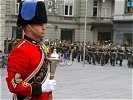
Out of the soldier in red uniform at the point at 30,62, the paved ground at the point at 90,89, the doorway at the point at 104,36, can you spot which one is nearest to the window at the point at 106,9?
the doorway at the point at 104,36

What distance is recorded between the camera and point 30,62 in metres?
4.19

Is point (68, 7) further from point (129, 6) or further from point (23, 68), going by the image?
point (23, 68)

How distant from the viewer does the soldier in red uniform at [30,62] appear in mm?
4051

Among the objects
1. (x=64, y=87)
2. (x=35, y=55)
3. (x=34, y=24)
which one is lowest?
(x=64, y=87)

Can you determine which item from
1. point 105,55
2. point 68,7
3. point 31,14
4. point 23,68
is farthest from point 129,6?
point 23,68

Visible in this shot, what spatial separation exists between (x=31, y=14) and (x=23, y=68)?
579mm

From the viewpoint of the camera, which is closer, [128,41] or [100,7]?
[128,41]

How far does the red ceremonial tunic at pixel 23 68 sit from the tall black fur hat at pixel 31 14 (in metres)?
0.20

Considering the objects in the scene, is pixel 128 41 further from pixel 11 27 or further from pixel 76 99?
pixel 76 99

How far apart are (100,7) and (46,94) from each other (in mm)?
42401

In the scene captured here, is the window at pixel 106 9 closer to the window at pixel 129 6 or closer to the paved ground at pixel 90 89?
the window at pixel 129 6

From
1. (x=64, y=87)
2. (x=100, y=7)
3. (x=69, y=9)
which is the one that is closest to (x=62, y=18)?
(x=69, y=9)

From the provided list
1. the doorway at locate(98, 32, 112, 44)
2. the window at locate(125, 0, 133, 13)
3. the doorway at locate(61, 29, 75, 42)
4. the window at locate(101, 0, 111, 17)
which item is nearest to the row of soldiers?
the window at locate(125, 0, 133, 13)

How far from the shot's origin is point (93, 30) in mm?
45531
